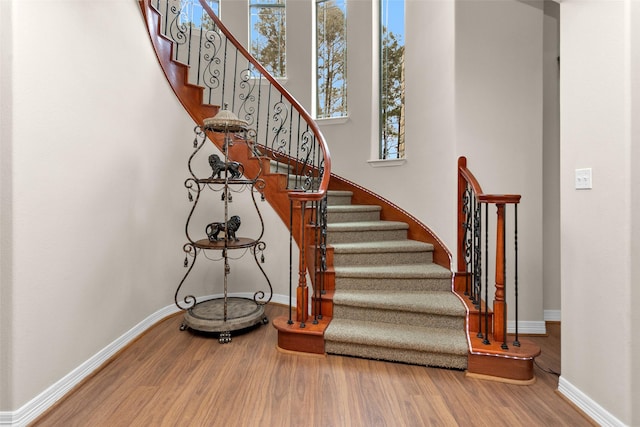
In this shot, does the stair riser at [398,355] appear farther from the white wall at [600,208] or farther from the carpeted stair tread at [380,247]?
→ the carpeted stair tread at [380,247]

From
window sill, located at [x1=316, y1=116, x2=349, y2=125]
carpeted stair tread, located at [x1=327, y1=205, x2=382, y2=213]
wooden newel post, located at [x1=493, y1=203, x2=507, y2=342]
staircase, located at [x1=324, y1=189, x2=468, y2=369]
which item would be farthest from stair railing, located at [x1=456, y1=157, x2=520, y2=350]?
window sill, located at [x1=316, y1=116, x2=349, y2=125]

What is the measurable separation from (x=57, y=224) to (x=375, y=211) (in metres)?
2.84

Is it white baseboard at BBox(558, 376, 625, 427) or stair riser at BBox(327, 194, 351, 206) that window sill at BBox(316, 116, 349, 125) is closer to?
stair riser at BBox(327, 194, 351, 206)

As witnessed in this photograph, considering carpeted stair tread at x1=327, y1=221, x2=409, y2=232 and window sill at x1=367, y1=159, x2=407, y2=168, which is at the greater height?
window sill at x1=367, y1=159, x2=407, y2=168

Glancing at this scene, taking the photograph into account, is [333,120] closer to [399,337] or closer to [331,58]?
[331,58]

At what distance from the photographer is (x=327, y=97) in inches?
183

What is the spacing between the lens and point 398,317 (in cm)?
245

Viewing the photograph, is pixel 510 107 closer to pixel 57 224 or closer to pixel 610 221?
pixel 610 221

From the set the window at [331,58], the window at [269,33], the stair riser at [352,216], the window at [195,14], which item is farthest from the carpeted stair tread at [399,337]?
the window at [195,14]

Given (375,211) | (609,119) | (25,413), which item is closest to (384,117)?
(375,211)

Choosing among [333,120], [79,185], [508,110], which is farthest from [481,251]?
[79,185]

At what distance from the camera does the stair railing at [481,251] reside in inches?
82.0

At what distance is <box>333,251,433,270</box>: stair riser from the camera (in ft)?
9.70

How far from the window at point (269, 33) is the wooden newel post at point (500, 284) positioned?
383cm
